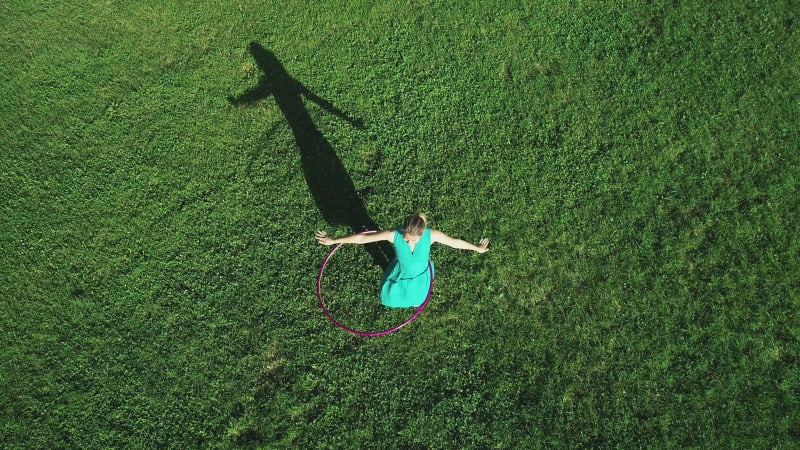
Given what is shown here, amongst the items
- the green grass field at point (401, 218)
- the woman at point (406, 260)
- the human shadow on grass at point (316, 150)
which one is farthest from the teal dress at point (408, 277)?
the human shadow on grass at point (316, 150)

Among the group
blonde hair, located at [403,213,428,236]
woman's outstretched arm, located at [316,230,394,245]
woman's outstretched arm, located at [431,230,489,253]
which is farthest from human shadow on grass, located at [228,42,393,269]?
blonde hair, located at [403,213,428,236]

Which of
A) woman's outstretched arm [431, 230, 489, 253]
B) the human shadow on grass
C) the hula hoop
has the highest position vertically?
the human shadow on grass

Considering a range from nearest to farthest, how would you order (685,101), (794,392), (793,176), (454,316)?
(794,392)
(454,316)
(793,176)
(685,101)

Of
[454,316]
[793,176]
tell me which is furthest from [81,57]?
[793,176]

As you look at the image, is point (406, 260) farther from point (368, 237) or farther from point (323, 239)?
point (323, 239)

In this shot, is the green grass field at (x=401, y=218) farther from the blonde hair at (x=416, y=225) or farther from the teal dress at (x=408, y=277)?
the blonde hair at (x=416, y=225)

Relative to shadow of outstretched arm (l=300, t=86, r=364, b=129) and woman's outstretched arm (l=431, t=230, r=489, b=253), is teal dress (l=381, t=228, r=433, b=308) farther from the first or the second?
shadow of outstretched arm (l=300, t=86, r=364, b=129)

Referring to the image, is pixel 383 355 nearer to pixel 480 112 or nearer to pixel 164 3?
pixel 480 112

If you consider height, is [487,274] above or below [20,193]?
below
